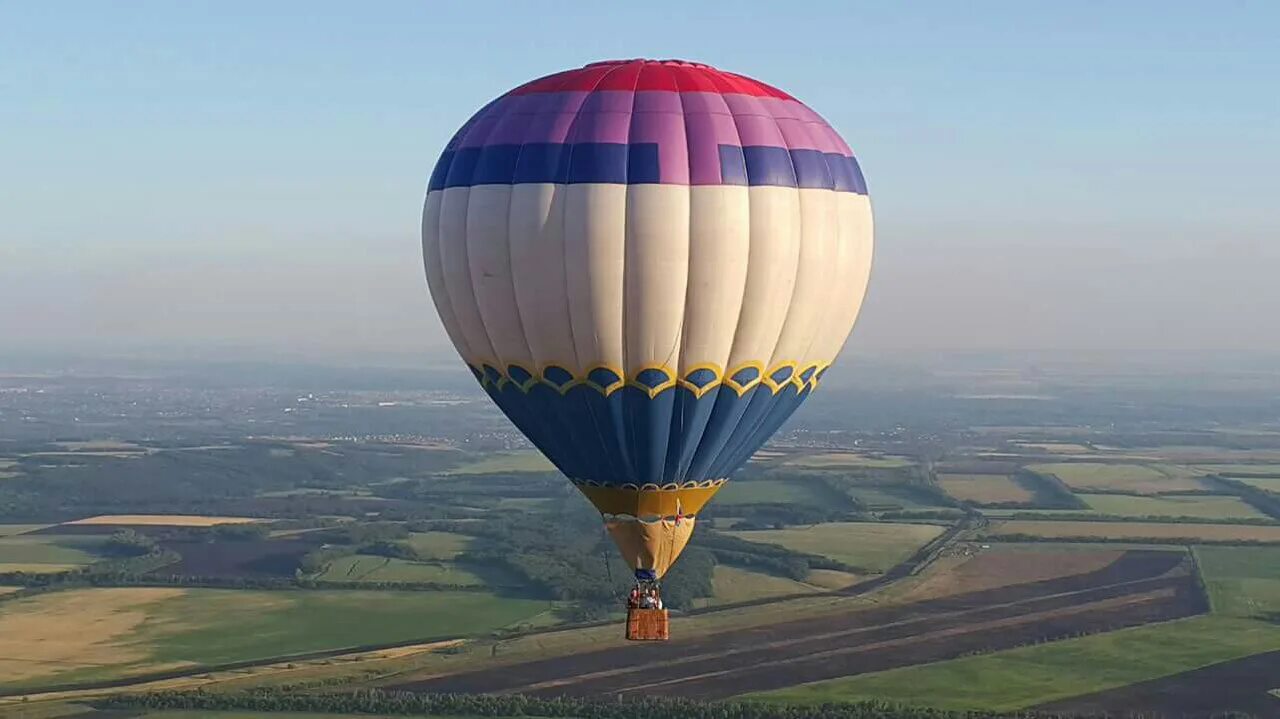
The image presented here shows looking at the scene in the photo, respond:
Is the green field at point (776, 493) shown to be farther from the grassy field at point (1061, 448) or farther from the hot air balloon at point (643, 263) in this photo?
the hot air balloon at point (643, 263)

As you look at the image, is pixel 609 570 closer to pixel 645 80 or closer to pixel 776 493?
pixel 776 493

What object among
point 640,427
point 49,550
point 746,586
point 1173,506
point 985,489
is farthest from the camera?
point 985,489

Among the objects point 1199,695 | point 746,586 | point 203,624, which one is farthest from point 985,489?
point 203,624

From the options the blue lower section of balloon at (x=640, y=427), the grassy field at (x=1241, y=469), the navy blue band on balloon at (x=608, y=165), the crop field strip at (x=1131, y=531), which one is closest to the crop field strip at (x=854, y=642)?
the crop field strip at (x=1131, y=531)

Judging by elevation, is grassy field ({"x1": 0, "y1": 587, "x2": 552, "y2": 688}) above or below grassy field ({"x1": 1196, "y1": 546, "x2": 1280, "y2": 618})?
below

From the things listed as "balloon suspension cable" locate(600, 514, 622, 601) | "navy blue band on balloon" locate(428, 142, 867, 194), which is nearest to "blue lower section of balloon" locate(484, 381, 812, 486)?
"navy blue band on balloon" locate(428, 142, 867, 194)

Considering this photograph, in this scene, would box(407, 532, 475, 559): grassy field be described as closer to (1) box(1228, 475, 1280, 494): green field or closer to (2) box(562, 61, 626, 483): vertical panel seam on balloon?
(1) box(1228, 475, 1280, 494): green field

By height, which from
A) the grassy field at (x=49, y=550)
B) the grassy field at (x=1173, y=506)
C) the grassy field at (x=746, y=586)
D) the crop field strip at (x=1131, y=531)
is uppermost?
the grassy field at (x=1173, y=506)
